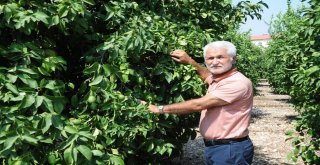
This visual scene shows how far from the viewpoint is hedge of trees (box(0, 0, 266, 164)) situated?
7.82ft

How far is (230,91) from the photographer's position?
10.7ft

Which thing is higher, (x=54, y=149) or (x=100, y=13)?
(x=100, y=13)

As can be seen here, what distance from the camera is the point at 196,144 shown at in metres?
9.05

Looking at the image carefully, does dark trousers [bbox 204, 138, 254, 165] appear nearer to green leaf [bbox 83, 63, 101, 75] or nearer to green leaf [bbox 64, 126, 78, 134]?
green leaf [bbox 83, 63, 101, 75]

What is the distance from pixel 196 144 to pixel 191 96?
535 cm

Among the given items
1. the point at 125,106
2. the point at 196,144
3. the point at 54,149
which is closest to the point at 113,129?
the point at 125,106

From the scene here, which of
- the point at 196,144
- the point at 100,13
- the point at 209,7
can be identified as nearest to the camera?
the point at 100,13

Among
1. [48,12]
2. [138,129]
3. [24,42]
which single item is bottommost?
[138,129]

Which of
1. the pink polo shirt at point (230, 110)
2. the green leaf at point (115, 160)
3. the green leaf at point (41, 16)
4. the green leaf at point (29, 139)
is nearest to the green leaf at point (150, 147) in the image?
the pink polo shirt at point (230, 110)

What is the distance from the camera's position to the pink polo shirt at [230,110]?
3.27 m

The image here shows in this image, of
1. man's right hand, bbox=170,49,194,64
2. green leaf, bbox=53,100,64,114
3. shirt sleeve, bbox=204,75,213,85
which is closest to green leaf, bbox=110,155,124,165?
green leaf, bbox=53,100,64,114

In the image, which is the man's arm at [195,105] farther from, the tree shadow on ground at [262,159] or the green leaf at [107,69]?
the tree shadow on ground at [262,159]

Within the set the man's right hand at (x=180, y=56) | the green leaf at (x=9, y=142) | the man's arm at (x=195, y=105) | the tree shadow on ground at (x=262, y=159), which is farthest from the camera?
the tree shadow on ground at (x=262, y=159)

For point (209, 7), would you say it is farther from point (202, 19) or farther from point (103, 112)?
point (103, 112)
